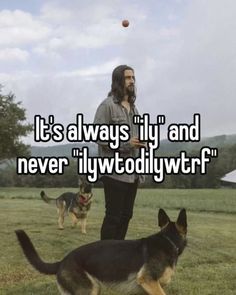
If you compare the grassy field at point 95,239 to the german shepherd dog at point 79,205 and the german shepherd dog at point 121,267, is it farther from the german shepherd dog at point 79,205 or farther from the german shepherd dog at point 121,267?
the german shepherd dog at point 121,267

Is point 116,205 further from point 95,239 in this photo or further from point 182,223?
point 95,239

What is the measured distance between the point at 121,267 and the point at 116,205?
133 centimetres

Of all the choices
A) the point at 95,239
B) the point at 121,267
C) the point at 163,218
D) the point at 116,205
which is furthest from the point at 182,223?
the point at 95,239

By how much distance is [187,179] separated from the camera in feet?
147

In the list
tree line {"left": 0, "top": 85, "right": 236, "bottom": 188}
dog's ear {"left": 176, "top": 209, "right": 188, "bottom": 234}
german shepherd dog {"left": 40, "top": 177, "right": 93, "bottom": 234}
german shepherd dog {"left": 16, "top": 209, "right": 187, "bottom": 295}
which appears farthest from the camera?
tree line {"left": 0, "top": 85, "right": 236, "bottom": 188}

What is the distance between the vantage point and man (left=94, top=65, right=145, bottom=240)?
652 cm

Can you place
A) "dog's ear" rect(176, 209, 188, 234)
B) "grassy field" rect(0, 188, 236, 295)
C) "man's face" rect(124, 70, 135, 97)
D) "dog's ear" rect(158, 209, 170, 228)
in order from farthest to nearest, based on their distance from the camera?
"grassy field" rect(0, 188, 236, 295)
"man's face" rect(124, 70, 135, 97)
"dog's ear" rect(158, 209, 170, 228)
"dog's ear" rect(176, 209, 188, 234)

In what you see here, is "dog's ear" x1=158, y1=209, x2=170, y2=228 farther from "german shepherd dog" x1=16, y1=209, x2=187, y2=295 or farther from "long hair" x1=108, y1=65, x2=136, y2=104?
"long hair" x1=108, y1=65, x2=136, y2=104

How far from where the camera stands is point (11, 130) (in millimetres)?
49156

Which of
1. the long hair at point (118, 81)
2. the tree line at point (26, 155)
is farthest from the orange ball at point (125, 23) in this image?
the tree line at point (26, 155)

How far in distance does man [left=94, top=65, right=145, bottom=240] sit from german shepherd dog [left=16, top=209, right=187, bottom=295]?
107cm

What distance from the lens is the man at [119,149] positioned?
6523mm

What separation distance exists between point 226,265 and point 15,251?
4.05 m

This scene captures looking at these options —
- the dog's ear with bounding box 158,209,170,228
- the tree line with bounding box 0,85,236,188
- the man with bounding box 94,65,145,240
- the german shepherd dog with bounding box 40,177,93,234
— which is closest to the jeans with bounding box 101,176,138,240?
the man with bounding box 94,65,145,240
